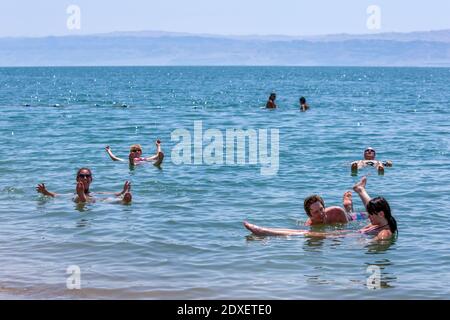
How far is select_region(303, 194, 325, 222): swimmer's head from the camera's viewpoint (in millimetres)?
14852

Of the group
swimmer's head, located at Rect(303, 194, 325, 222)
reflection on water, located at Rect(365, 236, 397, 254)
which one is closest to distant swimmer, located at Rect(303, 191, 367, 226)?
swimmer's head, located at Rect(303, 194, 325, 222)

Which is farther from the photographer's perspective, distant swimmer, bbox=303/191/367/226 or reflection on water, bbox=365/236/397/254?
distant swimmer, bbox=303/191/367/226

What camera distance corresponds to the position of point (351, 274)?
12156 mm

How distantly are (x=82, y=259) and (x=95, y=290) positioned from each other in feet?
6.30

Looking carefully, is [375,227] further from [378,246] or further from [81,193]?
[81,193]

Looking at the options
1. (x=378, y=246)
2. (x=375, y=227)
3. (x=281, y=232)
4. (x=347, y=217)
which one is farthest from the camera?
(x=347, y=217)

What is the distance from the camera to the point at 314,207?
14812mm

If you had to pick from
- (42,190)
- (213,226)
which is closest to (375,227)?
(213,226)

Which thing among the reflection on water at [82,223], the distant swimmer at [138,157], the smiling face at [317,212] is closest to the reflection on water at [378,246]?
the smiling face at [317,212]

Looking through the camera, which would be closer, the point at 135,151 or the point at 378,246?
the point at 378,246

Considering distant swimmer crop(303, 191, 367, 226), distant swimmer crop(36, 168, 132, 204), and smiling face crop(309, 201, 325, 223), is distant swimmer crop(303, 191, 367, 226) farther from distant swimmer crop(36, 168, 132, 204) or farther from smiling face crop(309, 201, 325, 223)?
distant swimmer crop(36, 168, 132, 204)
